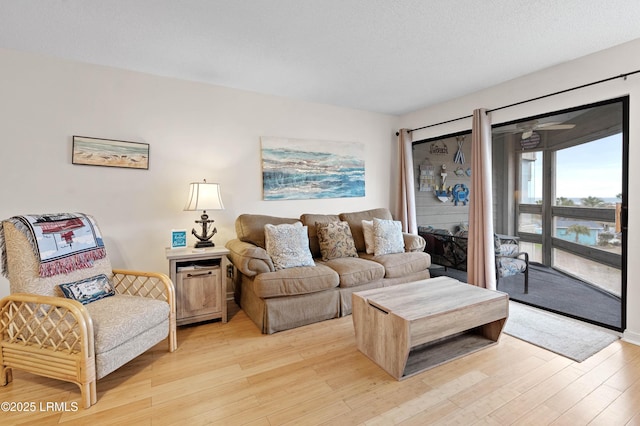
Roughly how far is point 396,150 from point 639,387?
11.9 ft

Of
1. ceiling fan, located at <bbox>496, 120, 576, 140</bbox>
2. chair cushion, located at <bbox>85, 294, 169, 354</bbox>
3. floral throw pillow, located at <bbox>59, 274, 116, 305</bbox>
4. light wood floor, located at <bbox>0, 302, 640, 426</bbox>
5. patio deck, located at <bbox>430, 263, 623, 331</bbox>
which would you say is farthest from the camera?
ceiling fan, located at <bbox>496, 120, 576, 140</bbox>

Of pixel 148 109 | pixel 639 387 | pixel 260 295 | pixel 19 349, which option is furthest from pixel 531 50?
pixel 19 349

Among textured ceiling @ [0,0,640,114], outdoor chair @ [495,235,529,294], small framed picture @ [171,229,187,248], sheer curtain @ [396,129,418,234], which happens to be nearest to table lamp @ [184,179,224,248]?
small framed picture @ [171,229,187,248]

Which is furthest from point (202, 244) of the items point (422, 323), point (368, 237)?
point (422, 323)

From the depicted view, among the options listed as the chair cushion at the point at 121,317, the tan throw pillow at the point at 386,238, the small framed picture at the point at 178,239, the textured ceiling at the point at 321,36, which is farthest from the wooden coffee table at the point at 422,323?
the textured ceiling at the point at 321,36

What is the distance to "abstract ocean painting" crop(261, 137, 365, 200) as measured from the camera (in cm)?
367

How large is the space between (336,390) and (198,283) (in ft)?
5.17

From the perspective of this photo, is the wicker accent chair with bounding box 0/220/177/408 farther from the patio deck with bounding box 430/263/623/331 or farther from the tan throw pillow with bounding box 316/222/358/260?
the patio deck with bounding box 430/263/623/331

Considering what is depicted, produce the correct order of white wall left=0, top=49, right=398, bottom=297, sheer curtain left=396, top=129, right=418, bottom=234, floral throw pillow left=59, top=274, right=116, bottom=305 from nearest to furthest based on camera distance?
floral throw pillow left=59, top=274, right=116, bottom=305
white wall left=0, top=49, right=398, bottom=297
sheer curtain left=396, top=129, right=418, bottom=234

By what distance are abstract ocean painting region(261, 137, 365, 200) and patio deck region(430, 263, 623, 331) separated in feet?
7.38

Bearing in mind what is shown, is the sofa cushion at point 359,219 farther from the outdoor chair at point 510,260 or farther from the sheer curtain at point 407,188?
the outdoor chair at point 510,260

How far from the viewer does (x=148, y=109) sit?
9.93 feet

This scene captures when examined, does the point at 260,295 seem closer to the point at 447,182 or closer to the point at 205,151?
the point at 205,151

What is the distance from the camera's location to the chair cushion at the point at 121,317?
1751 mm
